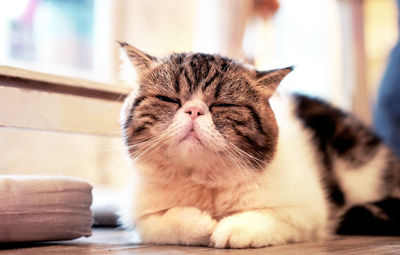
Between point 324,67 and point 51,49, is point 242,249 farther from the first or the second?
point 324,67

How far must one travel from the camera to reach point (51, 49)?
3021 mm

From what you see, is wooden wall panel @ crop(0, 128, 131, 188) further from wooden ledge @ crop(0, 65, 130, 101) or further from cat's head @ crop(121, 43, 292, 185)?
cat's head @ crop(121, 43, 292, 185)

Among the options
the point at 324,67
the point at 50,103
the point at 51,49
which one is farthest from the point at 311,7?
the point at 50,103

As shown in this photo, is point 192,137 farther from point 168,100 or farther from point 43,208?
point 43,208

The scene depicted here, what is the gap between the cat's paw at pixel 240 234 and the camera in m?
1.16

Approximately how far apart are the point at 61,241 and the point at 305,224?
707 millimetres

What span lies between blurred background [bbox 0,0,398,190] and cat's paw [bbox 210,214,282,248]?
0.77 metres

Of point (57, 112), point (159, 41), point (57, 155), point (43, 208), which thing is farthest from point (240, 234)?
point (159, 41)

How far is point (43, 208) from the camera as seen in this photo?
121cm

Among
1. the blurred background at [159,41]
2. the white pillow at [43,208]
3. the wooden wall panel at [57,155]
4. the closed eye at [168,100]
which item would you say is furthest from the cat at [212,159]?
the wooden wall panel at [57,155]

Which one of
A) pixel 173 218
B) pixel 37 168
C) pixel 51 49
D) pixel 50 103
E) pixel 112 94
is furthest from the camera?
pixel 51 49

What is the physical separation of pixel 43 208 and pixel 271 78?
2.41 feet

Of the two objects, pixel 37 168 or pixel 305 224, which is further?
pixel 37 168

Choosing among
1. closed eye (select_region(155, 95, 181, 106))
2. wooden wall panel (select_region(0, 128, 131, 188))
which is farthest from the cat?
wooden wall panel (select_region(0, 128, 131, 188))
